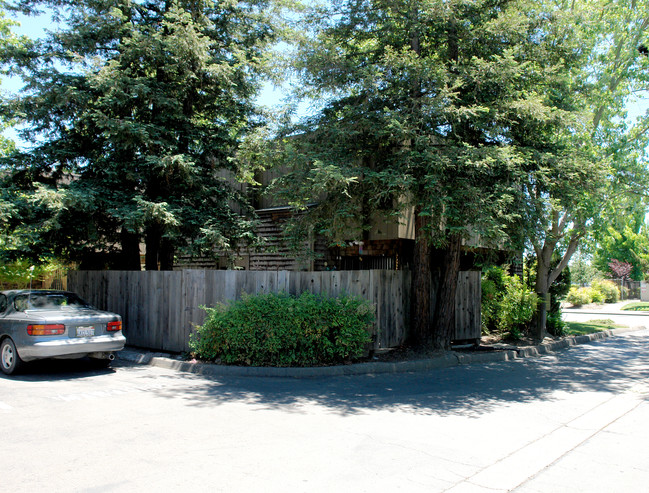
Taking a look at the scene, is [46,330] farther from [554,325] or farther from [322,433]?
[554,325]

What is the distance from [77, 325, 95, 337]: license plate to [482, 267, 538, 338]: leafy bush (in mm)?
10531

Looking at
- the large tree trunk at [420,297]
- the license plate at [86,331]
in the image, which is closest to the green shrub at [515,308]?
the large tree trunk at [420,297]

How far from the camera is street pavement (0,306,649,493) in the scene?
4.47 meters

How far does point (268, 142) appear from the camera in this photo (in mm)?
11070

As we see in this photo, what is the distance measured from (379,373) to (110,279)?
778 centimetres

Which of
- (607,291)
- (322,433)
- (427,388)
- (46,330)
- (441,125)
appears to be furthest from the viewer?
(607,291)

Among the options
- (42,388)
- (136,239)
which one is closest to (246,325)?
(42,388)

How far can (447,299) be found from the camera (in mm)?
11805

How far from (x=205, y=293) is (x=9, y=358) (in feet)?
12.6

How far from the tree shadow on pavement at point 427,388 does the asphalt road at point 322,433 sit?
32 millimetres

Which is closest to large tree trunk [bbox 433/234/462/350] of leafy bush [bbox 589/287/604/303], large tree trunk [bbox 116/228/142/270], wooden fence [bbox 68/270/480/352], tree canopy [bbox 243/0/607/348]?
tree canopy [bbox 243/0/607/348]

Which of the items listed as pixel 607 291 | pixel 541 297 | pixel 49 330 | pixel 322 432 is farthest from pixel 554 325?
pixel 607 291

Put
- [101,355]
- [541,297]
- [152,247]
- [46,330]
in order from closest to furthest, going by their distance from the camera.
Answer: [46,330] < [101,355] < [152,247] < [541,297]

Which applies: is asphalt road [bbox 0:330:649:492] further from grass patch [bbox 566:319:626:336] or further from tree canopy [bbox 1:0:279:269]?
grass patch [bbox 566:319:626:336]
